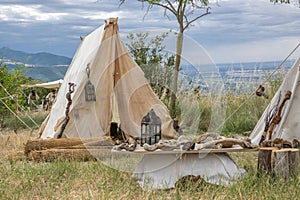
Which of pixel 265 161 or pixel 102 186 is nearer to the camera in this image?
pixel 102 186

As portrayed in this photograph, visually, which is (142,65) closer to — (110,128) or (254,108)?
(110,128)

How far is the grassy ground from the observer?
390cm

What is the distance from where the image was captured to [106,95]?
22.0 ft

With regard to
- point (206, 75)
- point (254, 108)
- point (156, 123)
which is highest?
point (206, 75)

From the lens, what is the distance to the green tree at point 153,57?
5074 millimetres

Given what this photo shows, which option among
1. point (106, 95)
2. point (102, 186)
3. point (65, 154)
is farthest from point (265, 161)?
point (106, 95)

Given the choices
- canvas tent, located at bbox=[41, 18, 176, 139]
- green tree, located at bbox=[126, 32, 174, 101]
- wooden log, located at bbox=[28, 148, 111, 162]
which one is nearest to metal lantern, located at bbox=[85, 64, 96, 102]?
canvas tent, located at bbox=[41, 18, 176, 139]

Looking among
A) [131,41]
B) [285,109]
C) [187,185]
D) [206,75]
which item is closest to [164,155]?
[187,185]

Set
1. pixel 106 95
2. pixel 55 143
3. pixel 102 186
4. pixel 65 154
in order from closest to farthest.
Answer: pixel 102 186 < pixel 65 154 < pixel 55 143 < pixel 106 95

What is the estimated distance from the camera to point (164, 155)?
4340 millimetres

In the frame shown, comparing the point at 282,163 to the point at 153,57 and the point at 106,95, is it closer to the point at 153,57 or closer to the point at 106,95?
the point at 153,57

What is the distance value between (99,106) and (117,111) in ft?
2.14

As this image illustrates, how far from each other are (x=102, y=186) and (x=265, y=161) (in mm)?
1491

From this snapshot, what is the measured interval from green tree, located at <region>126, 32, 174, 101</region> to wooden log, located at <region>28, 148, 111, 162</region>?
4.26ft
